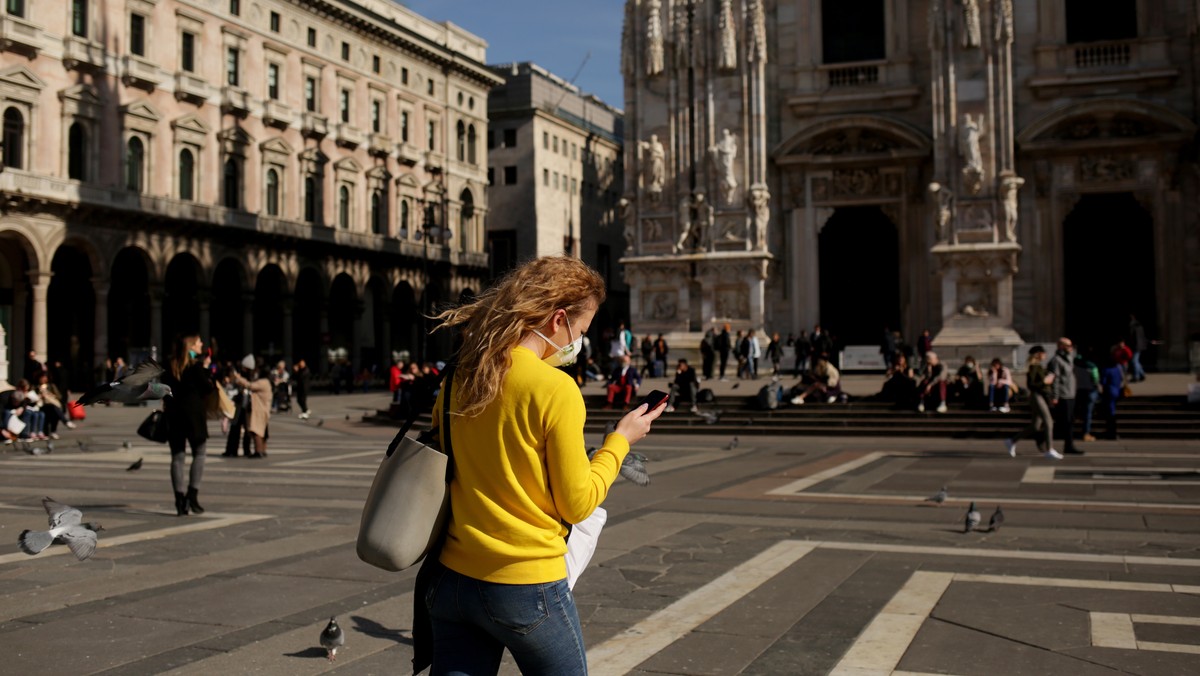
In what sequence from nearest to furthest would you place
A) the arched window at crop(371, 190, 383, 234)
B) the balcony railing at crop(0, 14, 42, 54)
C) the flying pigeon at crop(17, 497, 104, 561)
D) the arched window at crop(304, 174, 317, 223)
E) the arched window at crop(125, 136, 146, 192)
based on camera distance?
the flying pigeon at crop(17, 497, 104, 561) < the balcony railing at crop(0, 14, 42, 54) < the arched window at crop(125, 136, 146, 192) < the arched window at crop(304, 174, 317, 223) < the arched window at crop(371, 190, 383, 234)

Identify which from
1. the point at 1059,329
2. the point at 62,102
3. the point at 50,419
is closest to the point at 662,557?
the point at 50,419

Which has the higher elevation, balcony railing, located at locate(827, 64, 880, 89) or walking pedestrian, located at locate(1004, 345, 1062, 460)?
balcony railing, located at locate(827, 64, 880, 89)

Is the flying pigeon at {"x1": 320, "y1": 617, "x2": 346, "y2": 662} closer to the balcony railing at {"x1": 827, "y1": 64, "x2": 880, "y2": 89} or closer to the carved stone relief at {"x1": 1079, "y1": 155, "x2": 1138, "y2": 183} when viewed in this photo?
the balcony railing at {"x1": 827, "y1": 64, "x2": 880, "y2": 89}

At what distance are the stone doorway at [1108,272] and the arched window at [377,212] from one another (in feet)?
123

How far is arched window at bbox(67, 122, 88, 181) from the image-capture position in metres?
42.2

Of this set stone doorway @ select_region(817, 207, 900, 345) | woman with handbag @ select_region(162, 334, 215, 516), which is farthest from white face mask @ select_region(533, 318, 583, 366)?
stone doorway @ select_region(817, 207, 900, 345)

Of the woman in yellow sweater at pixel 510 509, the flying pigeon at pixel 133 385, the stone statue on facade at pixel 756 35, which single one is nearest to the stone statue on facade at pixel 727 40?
the stone statue on facade at pixel 756 35

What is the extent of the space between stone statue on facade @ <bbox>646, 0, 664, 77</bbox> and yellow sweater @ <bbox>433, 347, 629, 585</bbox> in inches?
1211

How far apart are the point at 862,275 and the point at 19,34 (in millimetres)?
29843

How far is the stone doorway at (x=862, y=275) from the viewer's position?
33.3 metres

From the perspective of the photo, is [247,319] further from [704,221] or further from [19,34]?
[704,221]

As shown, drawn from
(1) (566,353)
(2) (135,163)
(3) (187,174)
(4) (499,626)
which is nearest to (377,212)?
(3) (187,174)

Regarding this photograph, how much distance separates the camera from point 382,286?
6016cm

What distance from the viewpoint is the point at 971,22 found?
30.3m
